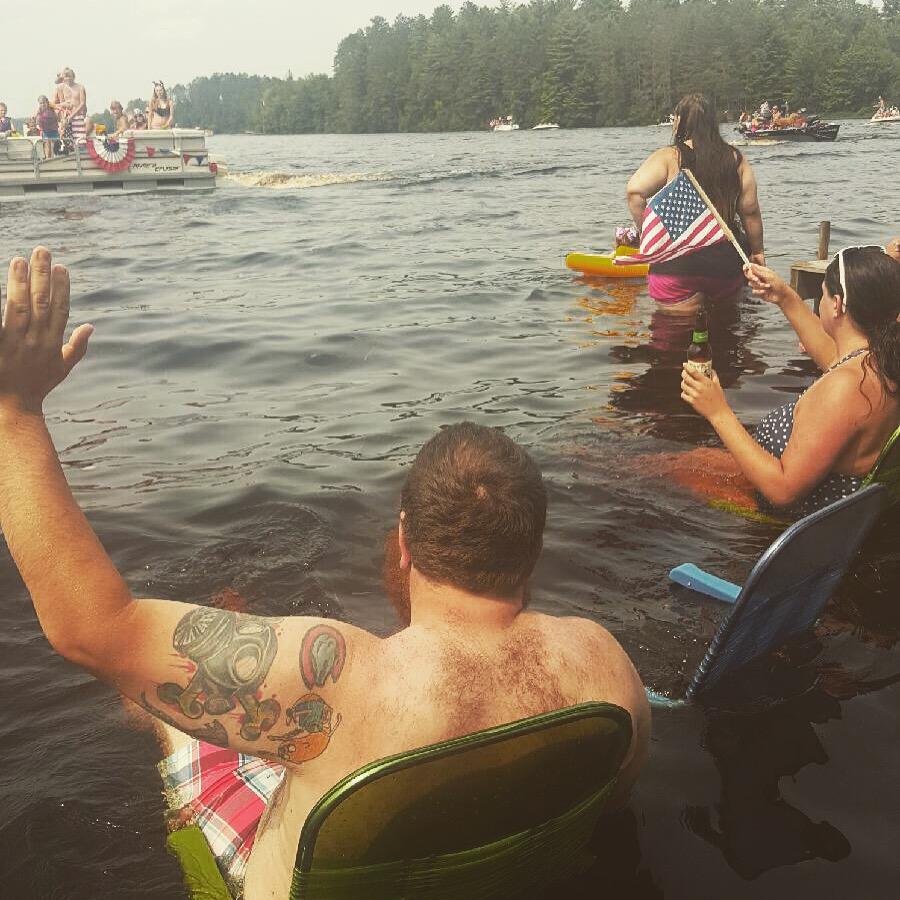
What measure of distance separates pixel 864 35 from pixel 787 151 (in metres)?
76.0

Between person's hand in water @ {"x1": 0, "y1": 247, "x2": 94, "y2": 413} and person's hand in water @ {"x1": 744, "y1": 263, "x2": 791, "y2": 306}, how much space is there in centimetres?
453

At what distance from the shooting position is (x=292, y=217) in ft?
73.0

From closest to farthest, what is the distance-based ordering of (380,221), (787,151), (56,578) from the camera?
1. (56,578)
2. (380,221)
3. (787,151)

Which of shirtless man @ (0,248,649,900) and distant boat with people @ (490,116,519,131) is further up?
distant boat with people @ (490,116,519,131)

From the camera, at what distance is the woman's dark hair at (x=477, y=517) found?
221cm

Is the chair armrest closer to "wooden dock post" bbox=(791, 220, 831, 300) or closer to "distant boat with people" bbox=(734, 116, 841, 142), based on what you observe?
"wooden dock post" bbox=(791, 220, 831, 300)

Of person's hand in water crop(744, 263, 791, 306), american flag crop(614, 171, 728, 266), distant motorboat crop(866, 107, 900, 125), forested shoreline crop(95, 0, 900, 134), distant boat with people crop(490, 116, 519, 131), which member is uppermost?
forested shoreline crop(95, 0, 900, 134)

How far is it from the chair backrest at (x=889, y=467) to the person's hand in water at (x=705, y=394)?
2.58ft

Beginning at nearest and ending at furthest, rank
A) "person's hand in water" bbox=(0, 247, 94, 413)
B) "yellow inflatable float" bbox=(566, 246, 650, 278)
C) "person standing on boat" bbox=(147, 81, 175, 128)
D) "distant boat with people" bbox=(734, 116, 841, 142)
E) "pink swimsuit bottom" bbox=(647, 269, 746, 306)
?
"person's hand in water" bbox=(0, 247, 94, 413), "pink swimsuit bottom" bbox=(647, 269, 746, 306), "yellow inflatable float" bbox=(566, 246, 650, 278), "person standing on boat" bbox=(147, 81, 175, 128), "distant boat with people" bbox=(734, 116, 841, 142)

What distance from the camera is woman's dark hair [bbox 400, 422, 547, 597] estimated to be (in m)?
2.21

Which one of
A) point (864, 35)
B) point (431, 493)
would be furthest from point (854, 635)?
point (864, 35)

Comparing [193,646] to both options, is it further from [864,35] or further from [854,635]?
[864,35]

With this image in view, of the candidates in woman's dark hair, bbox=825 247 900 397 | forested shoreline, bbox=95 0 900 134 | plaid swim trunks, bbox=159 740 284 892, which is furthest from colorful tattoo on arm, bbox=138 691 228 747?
forested shoreline, bbox=95 0 900 134

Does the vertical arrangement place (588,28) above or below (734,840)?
above
